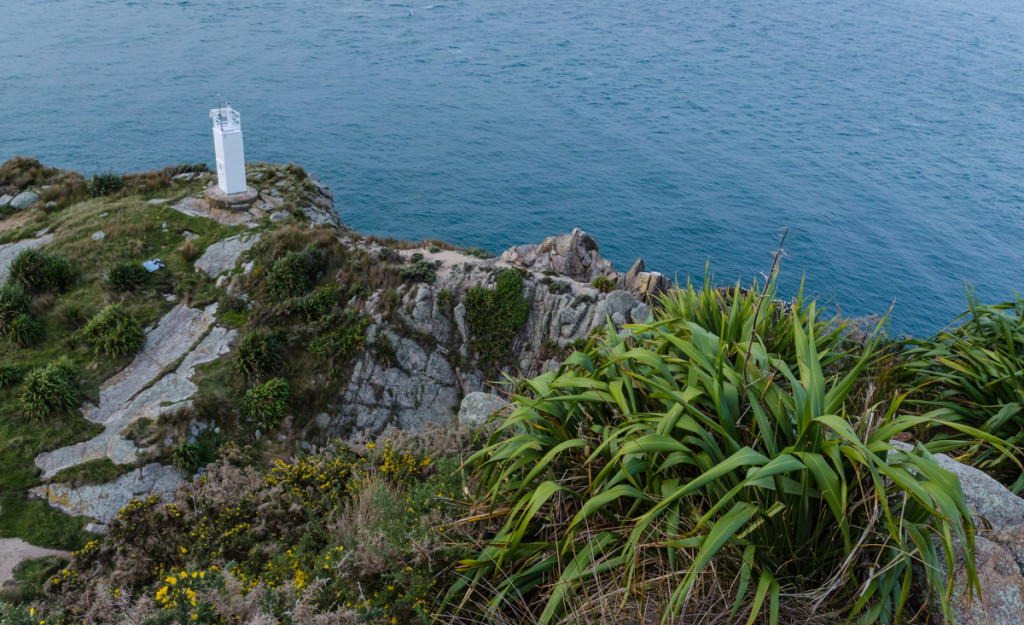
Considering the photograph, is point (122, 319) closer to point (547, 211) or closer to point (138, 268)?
point (138, 268)

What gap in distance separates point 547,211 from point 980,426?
152 feet

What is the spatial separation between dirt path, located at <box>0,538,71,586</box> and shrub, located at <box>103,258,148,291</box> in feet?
31.5

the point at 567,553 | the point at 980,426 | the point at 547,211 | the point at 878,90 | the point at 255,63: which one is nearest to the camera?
the point at 567,553

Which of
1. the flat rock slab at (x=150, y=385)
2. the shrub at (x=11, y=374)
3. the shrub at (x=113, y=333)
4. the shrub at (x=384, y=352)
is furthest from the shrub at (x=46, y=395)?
the shrub at (x=384, y=352)

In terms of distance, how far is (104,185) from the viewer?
2731 cm

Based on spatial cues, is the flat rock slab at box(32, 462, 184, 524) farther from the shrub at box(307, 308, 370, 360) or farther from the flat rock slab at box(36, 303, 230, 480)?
the shrub at box(307, 308, 370, 360)

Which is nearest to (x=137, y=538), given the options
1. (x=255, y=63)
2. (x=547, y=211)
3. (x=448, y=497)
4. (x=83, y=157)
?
(x=448, y=497)

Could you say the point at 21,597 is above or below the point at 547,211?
above

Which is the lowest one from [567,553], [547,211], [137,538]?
[547,211]

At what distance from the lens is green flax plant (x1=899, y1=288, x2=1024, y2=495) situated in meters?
5.91

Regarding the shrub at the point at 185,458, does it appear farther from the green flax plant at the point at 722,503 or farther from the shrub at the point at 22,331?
the green flax plant at the point at 722,503

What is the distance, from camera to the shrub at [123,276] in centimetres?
2025

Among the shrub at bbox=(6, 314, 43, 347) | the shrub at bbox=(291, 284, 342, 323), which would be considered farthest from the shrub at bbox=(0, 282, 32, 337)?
the shrub at bbox=(291, 284, 342, 323)

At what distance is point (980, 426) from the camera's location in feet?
20.6
